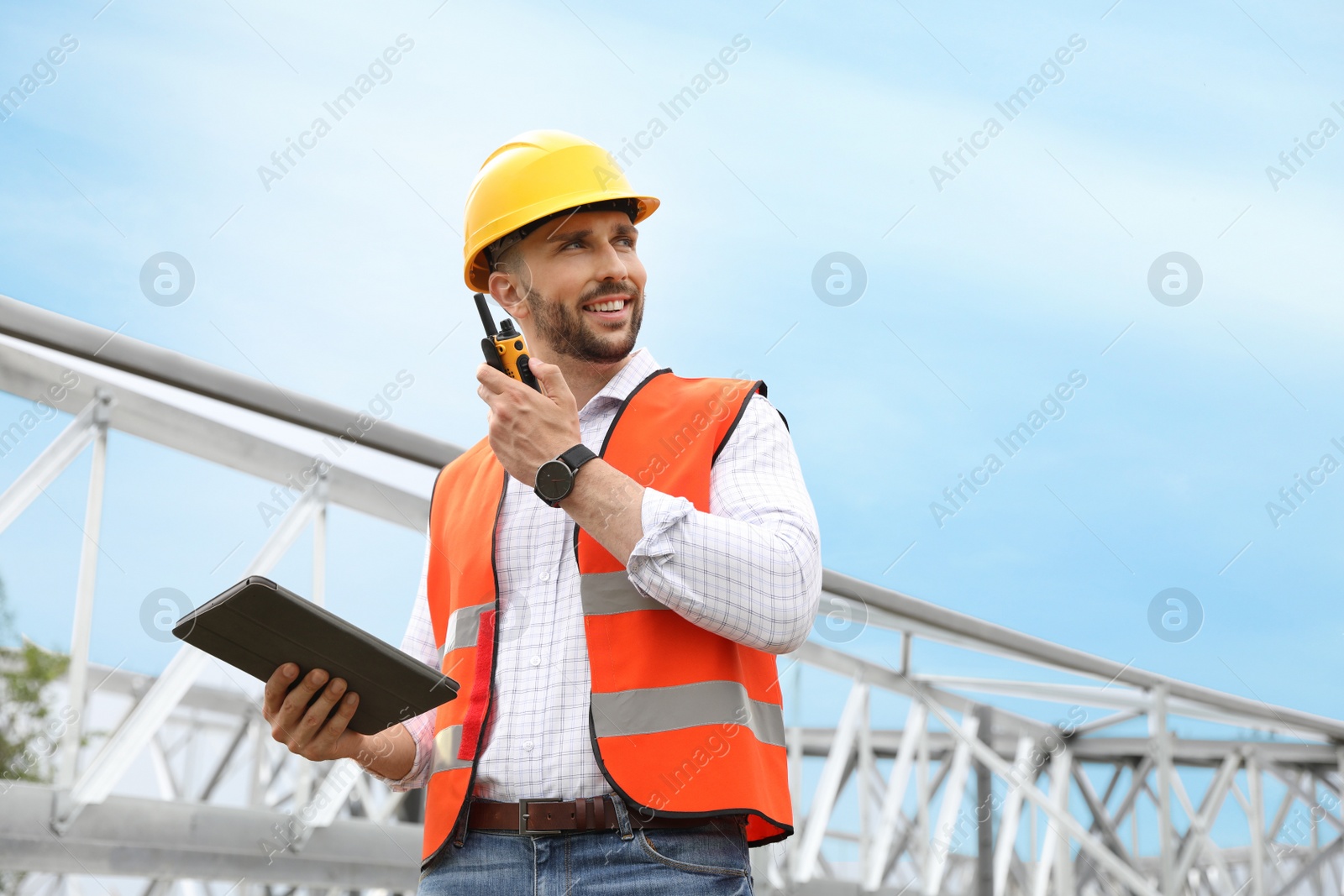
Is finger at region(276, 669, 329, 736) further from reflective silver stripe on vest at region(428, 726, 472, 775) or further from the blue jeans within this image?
the blue jeans

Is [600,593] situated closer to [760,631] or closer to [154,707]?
[760,631]

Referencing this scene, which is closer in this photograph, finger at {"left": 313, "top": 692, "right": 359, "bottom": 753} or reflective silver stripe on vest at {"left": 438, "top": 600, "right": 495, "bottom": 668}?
finger at {"left": 313, "top": 692, "right": 359, "bottom": 753}

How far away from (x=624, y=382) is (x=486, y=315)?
342 millimetres

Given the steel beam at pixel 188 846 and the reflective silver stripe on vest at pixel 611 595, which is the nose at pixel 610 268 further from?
the steel beam at pixel 188 846

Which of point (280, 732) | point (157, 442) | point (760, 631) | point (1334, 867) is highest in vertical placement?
point (157, 442)

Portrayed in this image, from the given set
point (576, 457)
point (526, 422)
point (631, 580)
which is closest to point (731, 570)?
point (631, 580)

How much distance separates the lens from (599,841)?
1.86m

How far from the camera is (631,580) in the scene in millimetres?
1932

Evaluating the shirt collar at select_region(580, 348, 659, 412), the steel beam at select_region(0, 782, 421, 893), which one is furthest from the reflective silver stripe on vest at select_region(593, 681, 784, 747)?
the steel beam at select_region(0, 782, 421, 893)

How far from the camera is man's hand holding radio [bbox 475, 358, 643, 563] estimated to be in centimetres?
188

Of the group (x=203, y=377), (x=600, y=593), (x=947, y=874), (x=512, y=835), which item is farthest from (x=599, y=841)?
(x=947, y=874)

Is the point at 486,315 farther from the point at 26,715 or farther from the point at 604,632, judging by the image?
the point at 26,715

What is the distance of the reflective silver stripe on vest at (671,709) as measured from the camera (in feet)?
6.20

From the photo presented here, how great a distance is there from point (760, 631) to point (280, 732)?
0.86 meters
